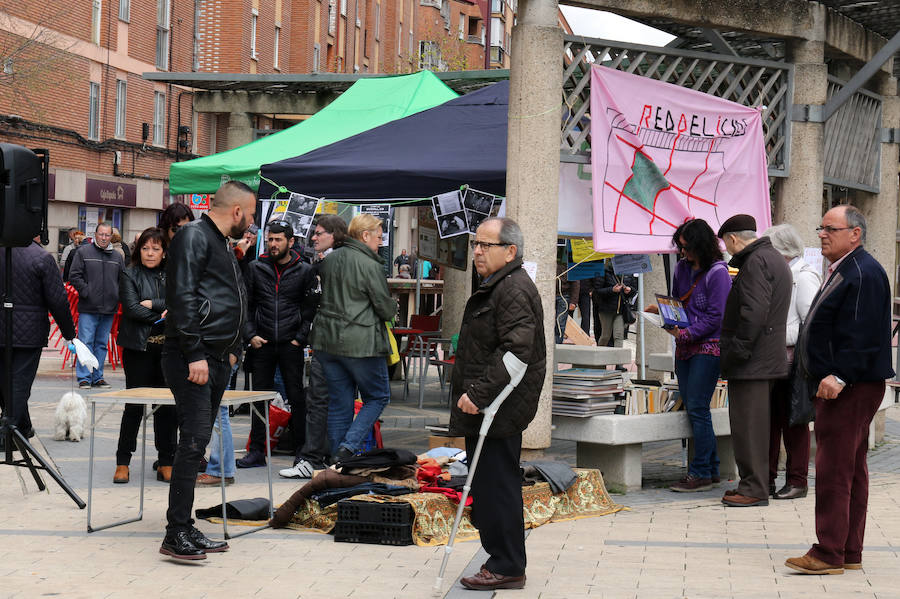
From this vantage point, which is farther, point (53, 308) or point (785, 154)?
point (785, 154)

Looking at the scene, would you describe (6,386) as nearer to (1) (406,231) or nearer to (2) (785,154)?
(2) (785,154)

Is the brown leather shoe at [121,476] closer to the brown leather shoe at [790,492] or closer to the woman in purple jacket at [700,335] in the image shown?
the woman in purple jacket at [700,335]

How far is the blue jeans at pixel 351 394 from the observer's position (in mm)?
9281

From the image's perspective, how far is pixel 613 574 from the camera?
672 cm

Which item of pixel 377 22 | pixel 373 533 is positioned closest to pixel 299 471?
pixel 373 533

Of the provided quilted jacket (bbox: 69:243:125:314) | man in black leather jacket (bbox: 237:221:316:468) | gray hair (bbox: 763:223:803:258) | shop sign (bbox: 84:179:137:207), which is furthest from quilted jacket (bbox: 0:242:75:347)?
shop sign (bbox: 84:179:137:207)

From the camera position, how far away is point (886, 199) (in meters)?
13.0

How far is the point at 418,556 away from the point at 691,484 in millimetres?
2967

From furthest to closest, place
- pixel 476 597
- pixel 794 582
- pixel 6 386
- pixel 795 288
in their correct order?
pixel 795 288, pixel 6 386, pixel 794 582, pixel 476 597

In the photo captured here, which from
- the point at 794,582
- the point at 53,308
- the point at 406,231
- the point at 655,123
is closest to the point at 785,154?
the point at 655,123

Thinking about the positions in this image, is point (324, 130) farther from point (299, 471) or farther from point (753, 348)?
point (753, 348)

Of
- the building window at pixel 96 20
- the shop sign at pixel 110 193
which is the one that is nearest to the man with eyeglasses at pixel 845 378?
the shop sign at pixel 110 193

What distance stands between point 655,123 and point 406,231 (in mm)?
51991

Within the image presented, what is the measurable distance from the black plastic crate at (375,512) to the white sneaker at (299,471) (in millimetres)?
2077
